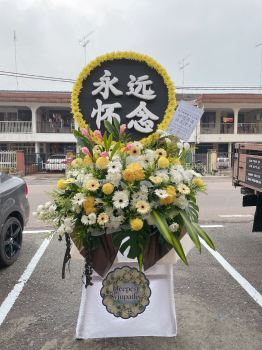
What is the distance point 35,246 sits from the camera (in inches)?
235

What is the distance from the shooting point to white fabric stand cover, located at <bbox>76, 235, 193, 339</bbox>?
2.96m

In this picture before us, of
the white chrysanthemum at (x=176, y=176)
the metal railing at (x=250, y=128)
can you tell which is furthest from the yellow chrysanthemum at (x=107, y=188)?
the metal railing at (x=250, y=128)

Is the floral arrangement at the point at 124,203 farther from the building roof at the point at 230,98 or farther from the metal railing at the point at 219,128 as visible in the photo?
the metal railing at the point at 219,128

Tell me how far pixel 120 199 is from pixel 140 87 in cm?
119

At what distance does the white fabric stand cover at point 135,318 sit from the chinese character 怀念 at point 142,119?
1.20m

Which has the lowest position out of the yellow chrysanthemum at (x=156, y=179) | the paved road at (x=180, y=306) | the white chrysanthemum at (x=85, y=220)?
the paved road at (x=180, y=306)

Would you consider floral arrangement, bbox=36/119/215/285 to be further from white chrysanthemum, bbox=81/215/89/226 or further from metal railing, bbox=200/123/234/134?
metal railing, bbox=200/123/234/134

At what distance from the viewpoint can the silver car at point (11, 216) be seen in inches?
186

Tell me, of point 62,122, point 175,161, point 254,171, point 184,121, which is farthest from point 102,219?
point 62,122

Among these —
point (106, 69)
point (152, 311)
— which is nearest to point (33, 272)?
point (152, 311)

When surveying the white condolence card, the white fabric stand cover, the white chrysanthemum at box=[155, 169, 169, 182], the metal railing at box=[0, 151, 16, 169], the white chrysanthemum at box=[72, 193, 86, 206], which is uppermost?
the white condolence card

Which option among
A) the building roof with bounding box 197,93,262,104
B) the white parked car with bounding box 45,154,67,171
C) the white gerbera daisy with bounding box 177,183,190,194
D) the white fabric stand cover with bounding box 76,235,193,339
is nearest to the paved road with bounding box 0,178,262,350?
the white fabric stand cover with bounding box 76,235,193,339

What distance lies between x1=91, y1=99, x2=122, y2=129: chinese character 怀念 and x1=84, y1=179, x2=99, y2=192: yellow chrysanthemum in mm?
814

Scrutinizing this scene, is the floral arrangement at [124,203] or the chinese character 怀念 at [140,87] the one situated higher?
the chinese character 怀念 at [140,87]
